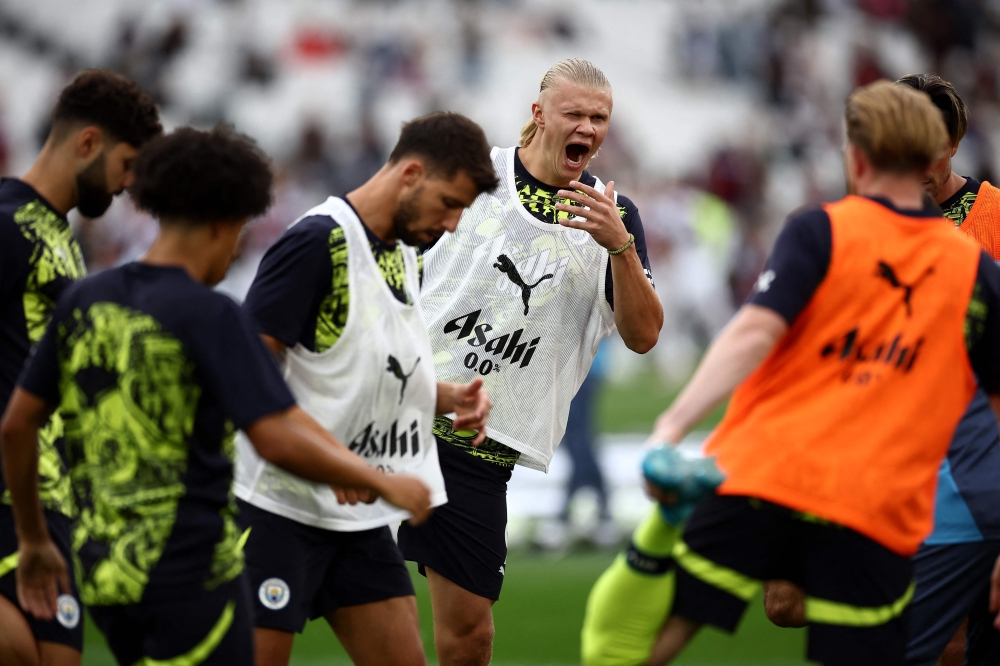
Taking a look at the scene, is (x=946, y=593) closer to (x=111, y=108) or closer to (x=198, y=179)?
(x=198, y=179)

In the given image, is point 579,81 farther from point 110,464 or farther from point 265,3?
point 265,3

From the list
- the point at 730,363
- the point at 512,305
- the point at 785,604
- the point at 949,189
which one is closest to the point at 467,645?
the point at 785,604

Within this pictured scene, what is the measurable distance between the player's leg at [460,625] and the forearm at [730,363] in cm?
203

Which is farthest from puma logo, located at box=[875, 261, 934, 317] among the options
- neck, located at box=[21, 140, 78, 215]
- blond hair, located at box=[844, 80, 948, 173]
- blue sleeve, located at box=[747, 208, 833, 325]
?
neck, located at box=[21, 140, 78, 215]

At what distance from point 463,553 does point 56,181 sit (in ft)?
7.23

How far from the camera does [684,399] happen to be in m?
3.59

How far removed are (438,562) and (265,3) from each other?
25.5 m

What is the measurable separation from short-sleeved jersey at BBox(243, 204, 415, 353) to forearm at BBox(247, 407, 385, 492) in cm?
67

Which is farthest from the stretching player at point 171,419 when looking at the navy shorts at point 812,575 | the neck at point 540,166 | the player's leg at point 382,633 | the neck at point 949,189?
the neck at point 949,189

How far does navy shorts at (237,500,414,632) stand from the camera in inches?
172

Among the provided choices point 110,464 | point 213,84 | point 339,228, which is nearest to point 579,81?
point 339,228

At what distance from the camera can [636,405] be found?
18.5 meters

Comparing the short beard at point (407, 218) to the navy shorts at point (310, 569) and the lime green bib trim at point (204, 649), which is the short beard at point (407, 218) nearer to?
the navy shorts at point (310, 569)

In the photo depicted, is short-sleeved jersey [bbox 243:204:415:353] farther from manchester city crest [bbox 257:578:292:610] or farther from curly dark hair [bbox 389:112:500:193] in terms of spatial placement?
manchester city crest [bbox 257:578:292:610]
